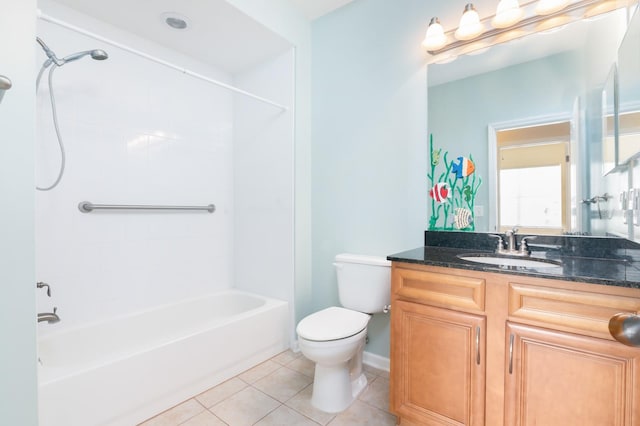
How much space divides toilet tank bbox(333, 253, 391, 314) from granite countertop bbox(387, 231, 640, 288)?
0.29 meters

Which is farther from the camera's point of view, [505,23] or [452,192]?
[452,192]

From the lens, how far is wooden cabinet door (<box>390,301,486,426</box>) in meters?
1.24

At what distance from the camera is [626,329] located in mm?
463

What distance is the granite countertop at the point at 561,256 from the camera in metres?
1.05

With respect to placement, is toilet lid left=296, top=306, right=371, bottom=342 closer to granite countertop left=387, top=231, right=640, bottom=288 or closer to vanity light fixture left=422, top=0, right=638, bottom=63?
granite countertop left=387, top=231, right=640, bottom=288

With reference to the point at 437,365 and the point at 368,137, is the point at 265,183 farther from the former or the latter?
the point at 437,365

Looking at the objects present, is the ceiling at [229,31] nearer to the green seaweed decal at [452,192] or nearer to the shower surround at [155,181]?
the shower surround at [155,181]

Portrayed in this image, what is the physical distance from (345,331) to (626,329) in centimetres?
128

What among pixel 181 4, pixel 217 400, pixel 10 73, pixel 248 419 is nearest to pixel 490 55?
pixel 181 4

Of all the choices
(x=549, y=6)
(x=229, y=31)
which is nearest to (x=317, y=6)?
(x=229, y=31)

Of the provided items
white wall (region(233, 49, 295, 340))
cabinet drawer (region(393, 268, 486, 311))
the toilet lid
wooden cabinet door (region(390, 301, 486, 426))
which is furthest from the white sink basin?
white wall (region(233, 49, 295, 340))

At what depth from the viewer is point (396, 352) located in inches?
57.4

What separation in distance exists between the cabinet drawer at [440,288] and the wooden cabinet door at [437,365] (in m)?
0.04

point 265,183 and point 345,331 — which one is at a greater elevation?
point 265,183
